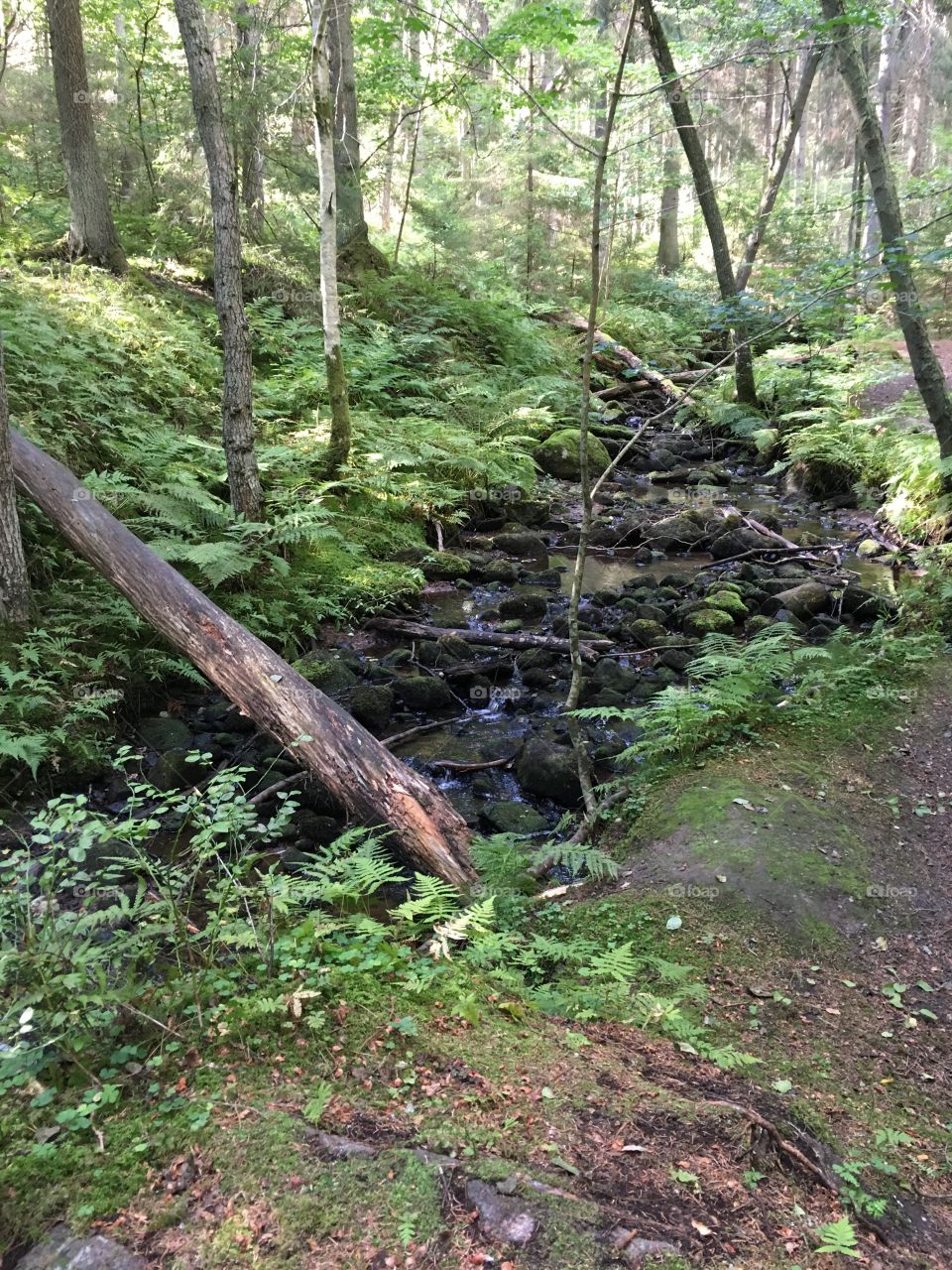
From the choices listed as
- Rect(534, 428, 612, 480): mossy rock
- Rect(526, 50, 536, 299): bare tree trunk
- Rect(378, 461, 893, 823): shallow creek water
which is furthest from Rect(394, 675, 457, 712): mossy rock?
Rect(526, 50, 536, 299): bare tree trunk

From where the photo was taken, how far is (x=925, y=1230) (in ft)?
7.20

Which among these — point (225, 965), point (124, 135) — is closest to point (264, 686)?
point (225, 965)

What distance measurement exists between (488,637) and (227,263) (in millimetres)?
4559

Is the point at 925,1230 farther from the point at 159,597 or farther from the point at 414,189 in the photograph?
the point at 414,189

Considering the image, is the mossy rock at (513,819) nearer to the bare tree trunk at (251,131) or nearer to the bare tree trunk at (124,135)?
the bare tree trunk at (251,131)

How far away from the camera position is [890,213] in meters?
8.06

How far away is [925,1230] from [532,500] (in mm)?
11318

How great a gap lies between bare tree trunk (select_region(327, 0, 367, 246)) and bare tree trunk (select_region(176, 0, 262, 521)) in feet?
25.3

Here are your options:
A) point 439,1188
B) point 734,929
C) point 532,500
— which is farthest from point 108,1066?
point 532,500

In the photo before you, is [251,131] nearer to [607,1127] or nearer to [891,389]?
[891,389]

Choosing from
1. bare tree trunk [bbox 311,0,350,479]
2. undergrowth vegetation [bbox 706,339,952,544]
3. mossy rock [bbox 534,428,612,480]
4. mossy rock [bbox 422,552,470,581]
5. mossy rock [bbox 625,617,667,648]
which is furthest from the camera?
mossy rock [bbox 534,428,612,480]

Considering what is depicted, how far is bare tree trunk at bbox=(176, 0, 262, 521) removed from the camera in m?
6.49

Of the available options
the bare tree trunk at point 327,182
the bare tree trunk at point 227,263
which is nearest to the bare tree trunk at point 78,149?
the bare tree trunk at point 327,182

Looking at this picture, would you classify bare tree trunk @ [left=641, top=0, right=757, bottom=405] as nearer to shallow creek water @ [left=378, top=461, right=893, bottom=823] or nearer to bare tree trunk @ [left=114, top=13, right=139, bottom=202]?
shallow creek water @ [left=378, top=461, right=893, bottom=823]
